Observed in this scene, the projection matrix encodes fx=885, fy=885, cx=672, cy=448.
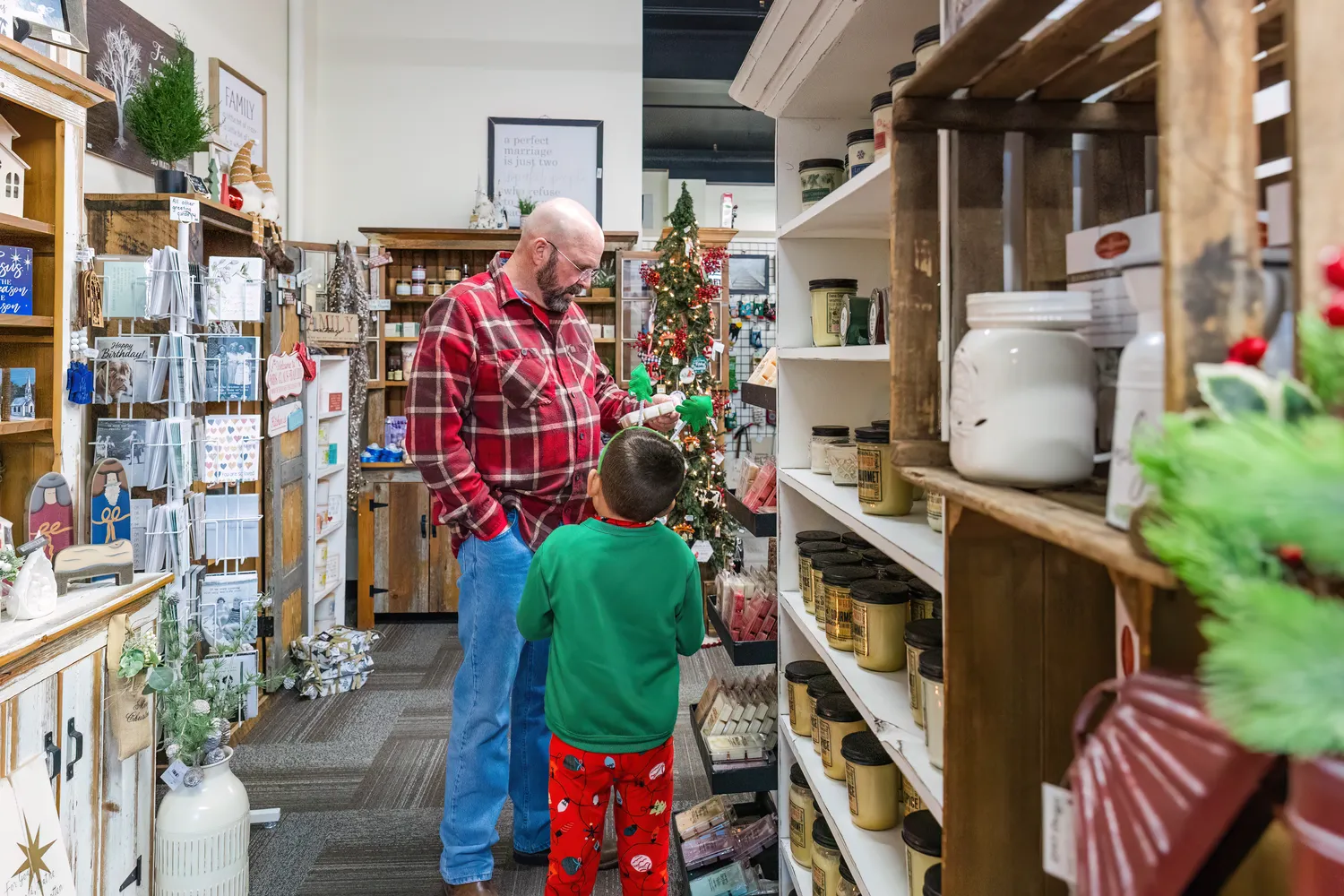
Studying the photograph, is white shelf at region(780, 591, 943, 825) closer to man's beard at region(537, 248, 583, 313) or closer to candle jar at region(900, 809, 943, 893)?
candle jar at region(900, 809, 943, 893)

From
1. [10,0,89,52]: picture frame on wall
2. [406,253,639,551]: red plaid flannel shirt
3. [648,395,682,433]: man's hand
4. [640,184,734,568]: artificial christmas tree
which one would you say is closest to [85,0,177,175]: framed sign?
[10,0,89,52]: picture frame on wall

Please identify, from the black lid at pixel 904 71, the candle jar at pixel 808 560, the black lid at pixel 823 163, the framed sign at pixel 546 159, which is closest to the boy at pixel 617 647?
the candle jar at pixel 808 560

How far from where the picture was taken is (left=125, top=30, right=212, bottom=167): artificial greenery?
340cm

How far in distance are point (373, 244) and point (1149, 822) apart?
542 centimetres

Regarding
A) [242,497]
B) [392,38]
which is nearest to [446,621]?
[242,497]

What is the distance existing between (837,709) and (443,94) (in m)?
5.13

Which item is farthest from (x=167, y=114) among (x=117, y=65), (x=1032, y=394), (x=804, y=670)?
(x=1032, y=394)

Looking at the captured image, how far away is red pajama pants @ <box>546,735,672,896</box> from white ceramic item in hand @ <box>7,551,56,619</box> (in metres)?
1.14

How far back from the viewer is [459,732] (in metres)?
2.38

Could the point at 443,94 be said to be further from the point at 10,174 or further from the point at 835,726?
the point at 835,726

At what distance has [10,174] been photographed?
7.44 ft

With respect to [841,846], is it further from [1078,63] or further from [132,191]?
[132,191]

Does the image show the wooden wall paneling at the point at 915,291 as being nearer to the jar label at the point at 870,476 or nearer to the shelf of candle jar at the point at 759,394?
the jar label at the point at 870,476

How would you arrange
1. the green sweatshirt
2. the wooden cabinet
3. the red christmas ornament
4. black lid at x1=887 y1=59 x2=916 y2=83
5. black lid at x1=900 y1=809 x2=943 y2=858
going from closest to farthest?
1. the red christmas ornament
2. black lid at x1=900 y1=809 x2=943 y2=858
3. black lid at x1=887 y1=59 x2=916 y2=83
4. the green sweatshirt
5. the wooden cabinet
